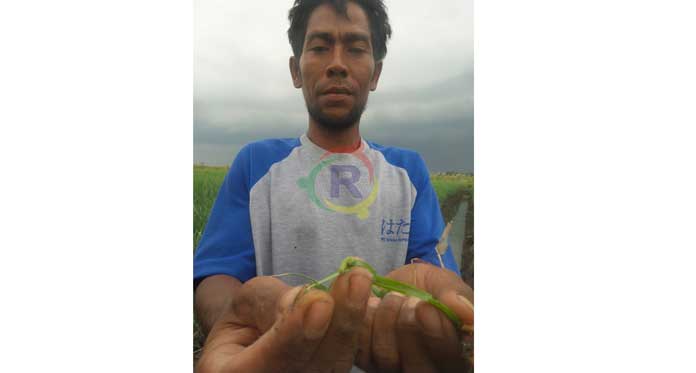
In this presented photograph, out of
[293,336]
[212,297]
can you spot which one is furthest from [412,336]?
[212,297]

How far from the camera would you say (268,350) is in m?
1.76

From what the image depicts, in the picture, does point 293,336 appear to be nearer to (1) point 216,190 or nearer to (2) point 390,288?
(2) point 390,288

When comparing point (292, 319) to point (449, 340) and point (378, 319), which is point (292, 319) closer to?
point (378, 319)

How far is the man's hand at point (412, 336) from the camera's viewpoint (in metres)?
1.85

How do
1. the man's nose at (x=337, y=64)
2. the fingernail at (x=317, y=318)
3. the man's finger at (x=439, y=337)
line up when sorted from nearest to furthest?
1. the fingernail at (x=317, y=318)
2. the man's finger at (x=439, y=337)
3. the man's nose at (x=337, y=64)

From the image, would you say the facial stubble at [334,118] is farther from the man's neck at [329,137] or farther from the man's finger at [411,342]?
the man's finger at [411,342]

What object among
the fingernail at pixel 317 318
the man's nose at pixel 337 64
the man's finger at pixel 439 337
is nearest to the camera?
the fingernail at pixel 317 318

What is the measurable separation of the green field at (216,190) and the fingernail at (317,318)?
56cm

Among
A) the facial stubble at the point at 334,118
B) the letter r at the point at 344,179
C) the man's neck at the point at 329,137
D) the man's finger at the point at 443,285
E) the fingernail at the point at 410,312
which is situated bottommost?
the fingernail at the point at 410,312

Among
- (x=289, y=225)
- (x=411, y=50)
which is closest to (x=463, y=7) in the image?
(x=411, y=50)

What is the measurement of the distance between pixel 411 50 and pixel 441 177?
1.33ft

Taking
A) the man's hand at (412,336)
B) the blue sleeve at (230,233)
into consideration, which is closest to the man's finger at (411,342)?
the man's hand at (412,336)

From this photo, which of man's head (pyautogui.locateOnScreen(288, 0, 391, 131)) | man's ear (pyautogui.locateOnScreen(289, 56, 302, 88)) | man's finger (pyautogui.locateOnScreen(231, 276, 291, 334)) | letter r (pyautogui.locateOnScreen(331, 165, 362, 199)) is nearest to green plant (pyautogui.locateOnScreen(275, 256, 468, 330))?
man's finger (pyautogui.locateOnScreen(231, 276, 291, 334))

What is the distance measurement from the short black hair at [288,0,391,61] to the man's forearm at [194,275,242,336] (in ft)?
2.36
